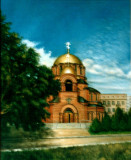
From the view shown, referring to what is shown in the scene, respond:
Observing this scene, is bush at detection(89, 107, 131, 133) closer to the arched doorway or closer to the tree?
the tree

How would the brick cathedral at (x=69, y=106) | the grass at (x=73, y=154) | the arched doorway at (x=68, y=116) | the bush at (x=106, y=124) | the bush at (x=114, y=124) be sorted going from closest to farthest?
the grass at (x=73, y=154) < the bush at (x=114, y=124) < the bush at (x=106, y=124) < the brick cathedral at (x=69, y=106) < the arched doorway at (x=68, y=116)

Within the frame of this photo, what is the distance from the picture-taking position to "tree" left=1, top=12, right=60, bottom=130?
414 inches

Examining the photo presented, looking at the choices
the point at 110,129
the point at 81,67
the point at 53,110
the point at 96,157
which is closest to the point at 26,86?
the point at 96,157

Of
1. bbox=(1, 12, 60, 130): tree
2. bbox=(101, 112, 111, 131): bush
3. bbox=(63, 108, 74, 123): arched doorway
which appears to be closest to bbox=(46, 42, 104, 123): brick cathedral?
bbox=(63, 108, 74, 123): arched doorway

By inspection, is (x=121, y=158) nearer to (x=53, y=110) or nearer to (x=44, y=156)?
(x=44, y=156)

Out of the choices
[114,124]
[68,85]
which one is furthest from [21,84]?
[68,85]

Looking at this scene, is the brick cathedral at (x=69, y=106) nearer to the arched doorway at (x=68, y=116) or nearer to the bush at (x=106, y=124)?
the arched doorway at (x=68, y=116)

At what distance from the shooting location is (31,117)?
38.3 ft

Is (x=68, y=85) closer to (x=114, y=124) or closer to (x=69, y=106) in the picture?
(x=69, y=106)

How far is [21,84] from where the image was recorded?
11.0 m

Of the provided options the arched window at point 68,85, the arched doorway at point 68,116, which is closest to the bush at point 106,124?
the arched doorway at point 68,116

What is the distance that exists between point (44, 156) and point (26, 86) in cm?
391

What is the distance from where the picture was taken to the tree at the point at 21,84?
34.5 feet

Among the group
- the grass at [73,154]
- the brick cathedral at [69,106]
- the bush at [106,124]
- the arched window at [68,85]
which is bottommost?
the grass at [73,154]
